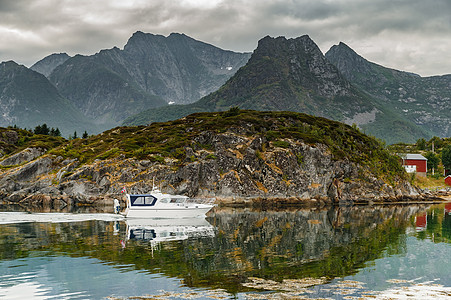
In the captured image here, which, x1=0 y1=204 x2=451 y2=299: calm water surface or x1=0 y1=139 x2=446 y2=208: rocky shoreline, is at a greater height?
x1=0 y1=139 x2=446 y2=208: rocky shoreline

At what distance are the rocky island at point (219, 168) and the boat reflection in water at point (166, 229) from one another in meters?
33.9

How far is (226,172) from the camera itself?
113 m

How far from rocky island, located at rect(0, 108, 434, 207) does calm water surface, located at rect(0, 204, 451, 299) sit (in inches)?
1734

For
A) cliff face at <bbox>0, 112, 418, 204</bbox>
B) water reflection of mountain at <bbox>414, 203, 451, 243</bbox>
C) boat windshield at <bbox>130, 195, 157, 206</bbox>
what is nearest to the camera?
water reflection of mountain at <bbox>414, 203, 451, 243</bbox>

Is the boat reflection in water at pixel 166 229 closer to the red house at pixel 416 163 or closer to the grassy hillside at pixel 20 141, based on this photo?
the grassy hillside at pixel 20 141

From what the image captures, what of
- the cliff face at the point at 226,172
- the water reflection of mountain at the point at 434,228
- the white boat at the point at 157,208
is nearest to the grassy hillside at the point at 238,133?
the cliff face at the point at 226,172

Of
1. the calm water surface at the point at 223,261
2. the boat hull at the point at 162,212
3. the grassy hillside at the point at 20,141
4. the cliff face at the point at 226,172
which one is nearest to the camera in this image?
the calm water surface at the point at 223,261

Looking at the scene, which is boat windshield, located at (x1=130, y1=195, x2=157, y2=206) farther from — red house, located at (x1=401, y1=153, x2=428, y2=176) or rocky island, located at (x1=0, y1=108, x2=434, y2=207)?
red house, located at (x1=401, y1=153, x2=428, y2=176)

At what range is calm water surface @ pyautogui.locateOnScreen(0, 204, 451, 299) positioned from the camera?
1057 inches

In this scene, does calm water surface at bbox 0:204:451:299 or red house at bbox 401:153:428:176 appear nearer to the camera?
calm water surface at bbox 0:204:451:299

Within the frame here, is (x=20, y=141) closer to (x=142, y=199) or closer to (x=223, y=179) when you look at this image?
(x=223, y=179)

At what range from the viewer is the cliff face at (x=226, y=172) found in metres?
109

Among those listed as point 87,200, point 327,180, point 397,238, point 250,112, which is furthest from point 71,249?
point 250,112

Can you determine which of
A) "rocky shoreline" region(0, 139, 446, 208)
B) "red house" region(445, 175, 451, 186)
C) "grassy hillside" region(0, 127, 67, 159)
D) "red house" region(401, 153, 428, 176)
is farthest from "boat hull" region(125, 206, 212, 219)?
"red house" region(445, 175, 451, 186)
